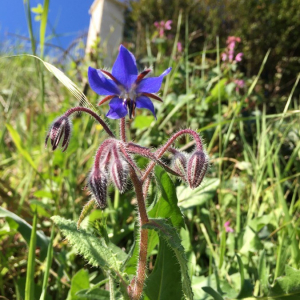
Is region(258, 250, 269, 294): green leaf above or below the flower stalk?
below

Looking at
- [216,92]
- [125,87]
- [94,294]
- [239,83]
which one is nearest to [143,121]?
[216,92]

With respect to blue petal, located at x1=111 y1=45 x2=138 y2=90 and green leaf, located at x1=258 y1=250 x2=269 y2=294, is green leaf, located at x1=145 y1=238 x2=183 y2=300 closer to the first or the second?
green leaf, located at x1=258 y1=250 x2=269 y2=294

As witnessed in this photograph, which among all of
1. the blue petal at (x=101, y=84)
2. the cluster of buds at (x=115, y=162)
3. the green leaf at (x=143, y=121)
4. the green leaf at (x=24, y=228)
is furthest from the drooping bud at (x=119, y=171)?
the green leaf at (x=143, y=121)

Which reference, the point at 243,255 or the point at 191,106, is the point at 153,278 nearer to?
the point at 243,255

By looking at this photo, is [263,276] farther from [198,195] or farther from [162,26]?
[162,26]

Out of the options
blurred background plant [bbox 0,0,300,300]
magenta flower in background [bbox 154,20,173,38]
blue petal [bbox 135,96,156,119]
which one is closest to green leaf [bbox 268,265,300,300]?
blurred background plant [bbox 0,0,300,300]

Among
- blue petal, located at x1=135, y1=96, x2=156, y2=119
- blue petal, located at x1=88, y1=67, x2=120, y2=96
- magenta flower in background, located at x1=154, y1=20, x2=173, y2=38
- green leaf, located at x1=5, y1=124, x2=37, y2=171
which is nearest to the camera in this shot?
blue petal, located at x1=88, y1=67, x2=120, y2=96
